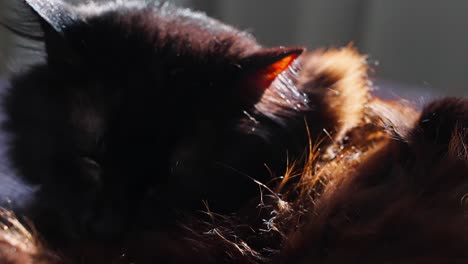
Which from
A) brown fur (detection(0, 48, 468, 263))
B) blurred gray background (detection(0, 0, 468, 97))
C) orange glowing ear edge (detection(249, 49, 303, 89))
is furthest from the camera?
blurred gray background (detection(0, 0, 468, 97))

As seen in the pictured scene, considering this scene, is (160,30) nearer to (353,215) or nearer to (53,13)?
(53,13)

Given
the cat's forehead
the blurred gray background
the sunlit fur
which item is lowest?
the blurred gray background

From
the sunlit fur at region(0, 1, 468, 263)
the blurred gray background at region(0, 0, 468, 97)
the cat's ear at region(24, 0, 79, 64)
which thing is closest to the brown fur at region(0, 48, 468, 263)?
the sunlit fur at region(0, 1, 468, 263)

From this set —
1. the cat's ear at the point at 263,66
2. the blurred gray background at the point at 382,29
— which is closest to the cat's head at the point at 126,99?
the cat's ear at the point at 263,66

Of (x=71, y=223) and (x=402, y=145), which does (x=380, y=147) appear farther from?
(x=71, y=223)

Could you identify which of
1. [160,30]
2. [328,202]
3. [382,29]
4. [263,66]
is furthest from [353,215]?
[382,29]

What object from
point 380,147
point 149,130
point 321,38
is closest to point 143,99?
point 149,130

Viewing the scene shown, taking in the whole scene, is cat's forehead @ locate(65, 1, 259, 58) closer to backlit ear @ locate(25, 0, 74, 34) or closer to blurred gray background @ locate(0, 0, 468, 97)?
backlit ear @ locate(25, 0, 74, 34)
